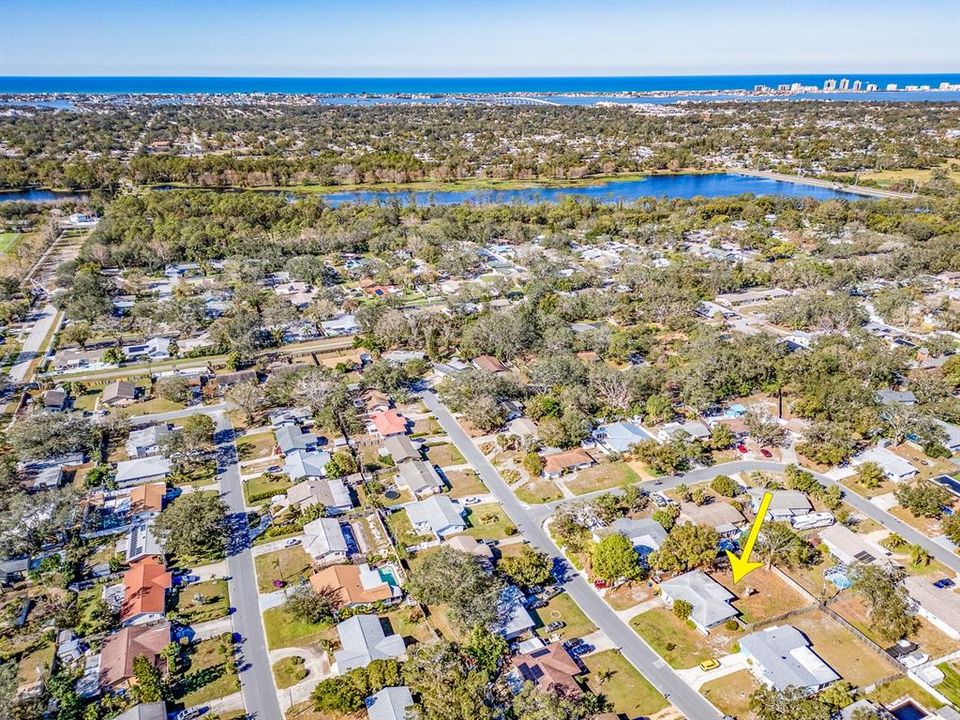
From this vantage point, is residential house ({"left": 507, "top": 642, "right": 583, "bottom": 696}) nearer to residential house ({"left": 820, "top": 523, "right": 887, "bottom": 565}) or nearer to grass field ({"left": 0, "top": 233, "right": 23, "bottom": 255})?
residential house ({"left": 820, "top": 523, "right": 887, "bottom": 565})

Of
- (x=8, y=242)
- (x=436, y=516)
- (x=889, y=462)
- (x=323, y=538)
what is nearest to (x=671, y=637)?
(x=436, y=516)

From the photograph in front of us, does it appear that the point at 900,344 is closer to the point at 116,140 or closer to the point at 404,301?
the point at 404,301

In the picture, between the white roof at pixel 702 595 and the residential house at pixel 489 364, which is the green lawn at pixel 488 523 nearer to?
the white roof at pixel 702 595

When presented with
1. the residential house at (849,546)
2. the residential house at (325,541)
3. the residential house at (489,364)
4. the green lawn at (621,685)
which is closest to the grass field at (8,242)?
the residential house at (489,364)

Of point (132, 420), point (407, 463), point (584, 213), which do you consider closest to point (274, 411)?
point (132, 420)

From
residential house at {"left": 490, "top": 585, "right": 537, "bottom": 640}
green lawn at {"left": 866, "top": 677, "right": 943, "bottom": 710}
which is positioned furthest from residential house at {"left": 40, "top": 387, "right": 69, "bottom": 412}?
green lawn at {"left": 866, "top": 677, "right": 943, "bottom": 710}
